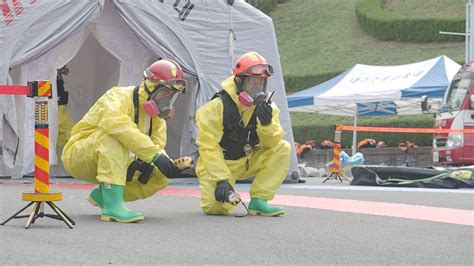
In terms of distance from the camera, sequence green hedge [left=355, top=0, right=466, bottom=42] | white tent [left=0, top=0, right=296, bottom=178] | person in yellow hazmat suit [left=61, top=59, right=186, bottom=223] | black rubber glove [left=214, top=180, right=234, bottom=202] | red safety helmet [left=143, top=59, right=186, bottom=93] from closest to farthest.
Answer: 1. person in yellow hazmat suit [left=61, top=59, right=186, bottom=223]
2. red safety helmet [left=143, top=59, right=186, bottom=93]
3. black rubber glove [left=214, top=180, right=234, bottom=202]
4. white tent [left=0, top=0, right=296, bottom=178]
5. green hedge [left=355, top=0, right=466, bottom=42]

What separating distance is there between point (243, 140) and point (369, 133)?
73.0 ft

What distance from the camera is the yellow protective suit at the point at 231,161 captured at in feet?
28.4

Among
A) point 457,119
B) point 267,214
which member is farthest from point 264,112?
point 457,119

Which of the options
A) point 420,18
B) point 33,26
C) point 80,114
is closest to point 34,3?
point 33,26

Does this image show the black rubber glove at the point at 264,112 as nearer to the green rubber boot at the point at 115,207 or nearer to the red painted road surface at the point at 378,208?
the green rubber boot at the point at 115,207

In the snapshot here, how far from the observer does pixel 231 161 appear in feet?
29.5

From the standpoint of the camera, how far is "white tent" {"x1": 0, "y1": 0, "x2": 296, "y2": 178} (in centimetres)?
1494

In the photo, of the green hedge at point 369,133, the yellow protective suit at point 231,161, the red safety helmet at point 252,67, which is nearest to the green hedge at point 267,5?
the green hedge at point 369,133

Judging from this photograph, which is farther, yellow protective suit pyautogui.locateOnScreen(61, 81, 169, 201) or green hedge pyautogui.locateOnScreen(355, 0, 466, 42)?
green hedge pyautogui.locateOnScreen(355, 0, 466, 42)

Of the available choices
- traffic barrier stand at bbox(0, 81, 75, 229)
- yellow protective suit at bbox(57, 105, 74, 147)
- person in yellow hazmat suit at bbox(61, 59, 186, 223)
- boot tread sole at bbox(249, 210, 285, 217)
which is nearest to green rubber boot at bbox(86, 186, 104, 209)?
person in yellow hazmat suit at bbox(61, 59, 186, 223)

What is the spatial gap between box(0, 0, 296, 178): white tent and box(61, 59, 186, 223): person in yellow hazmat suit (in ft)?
22.4

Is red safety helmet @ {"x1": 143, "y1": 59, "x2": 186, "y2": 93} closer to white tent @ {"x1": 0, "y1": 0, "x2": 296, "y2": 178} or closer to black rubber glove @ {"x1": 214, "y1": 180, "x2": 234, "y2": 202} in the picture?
black rubber glove @ {"x1": 214, "y1": 180, "x2": 234, "y2": 202}

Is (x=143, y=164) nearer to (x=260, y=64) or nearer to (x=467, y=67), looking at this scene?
(x=260, y=64)

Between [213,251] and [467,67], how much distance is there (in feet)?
54.0
